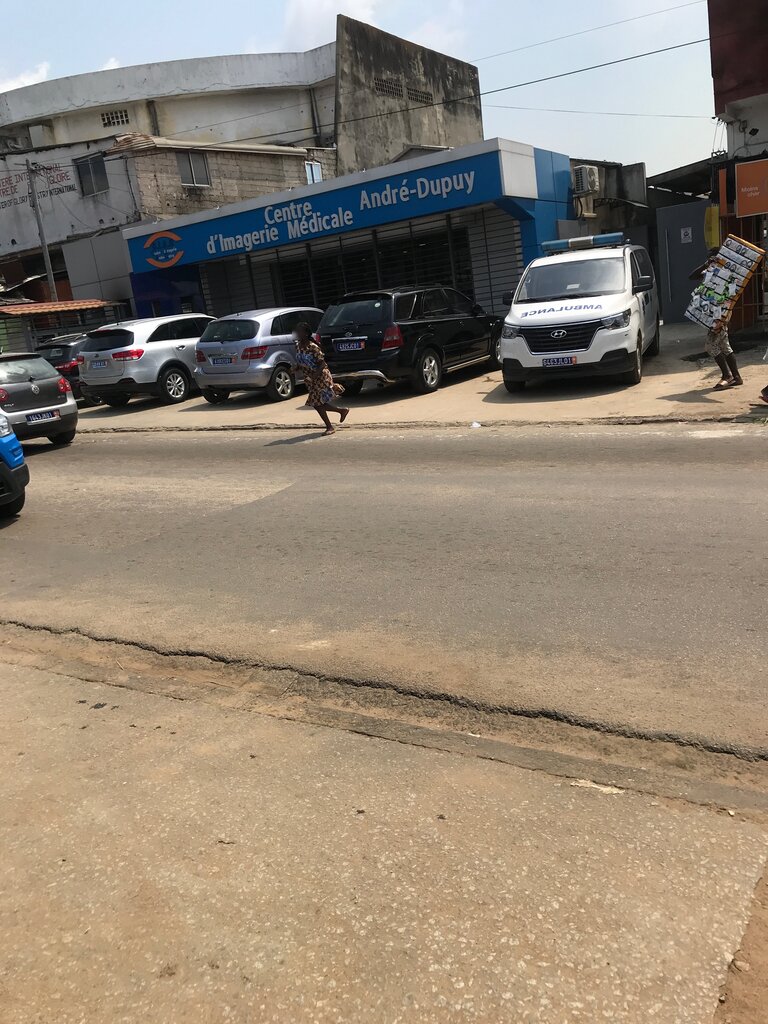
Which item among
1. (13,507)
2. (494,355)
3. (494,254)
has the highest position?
(494,254)

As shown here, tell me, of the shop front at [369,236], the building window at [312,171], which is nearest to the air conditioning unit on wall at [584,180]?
the shop front at [369,236]

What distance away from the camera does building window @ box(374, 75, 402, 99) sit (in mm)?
31734

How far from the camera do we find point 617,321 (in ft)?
39.3

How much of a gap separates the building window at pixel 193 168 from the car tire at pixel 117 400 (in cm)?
1599

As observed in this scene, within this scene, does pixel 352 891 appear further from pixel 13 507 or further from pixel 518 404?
pixel 518 404

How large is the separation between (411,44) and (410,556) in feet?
111

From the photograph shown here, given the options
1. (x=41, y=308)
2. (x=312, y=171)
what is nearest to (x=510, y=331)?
(x=41, y=308)

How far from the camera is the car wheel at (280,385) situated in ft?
50.0

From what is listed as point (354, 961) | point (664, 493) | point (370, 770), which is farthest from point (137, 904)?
point (664, 493)

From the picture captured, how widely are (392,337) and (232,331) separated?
136 inches

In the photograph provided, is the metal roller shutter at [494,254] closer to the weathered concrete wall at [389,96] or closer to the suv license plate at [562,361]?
the suv license plate at [562,361]

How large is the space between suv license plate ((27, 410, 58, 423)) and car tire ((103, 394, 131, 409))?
142 inches

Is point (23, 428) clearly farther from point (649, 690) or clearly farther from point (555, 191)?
point (555, 191)

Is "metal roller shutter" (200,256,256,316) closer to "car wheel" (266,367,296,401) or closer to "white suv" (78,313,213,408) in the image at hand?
"white suv" (78,313,213,408)
